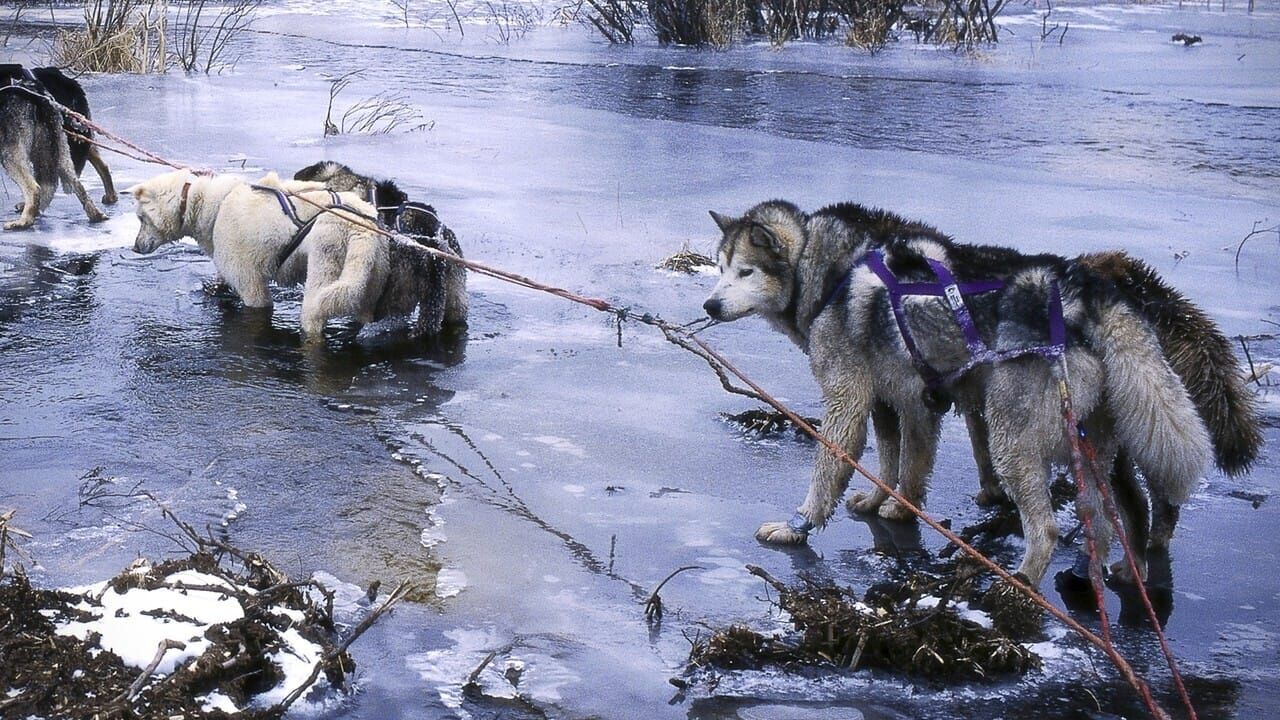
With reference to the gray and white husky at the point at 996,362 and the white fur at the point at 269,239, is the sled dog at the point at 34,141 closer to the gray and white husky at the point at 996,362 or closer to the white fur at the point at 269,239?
the white fur at the point at 269,239

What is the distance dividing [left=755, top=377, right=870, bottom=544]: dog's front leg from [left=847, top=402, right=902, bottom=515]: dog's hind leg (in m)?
0.27

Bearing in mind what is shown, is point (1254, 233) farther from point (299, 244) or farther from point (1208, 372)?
point (299, 244)

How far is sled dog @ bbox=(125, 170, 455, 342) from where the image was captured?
678 centimetres

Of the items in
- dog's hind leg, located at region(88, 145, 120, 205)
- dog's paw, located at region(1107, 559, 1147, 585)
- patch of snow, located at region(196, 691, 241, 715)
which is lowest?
dog's paw, located at region(1107, 559, 1147, 585)

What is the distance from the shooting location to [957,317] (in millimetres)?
4422

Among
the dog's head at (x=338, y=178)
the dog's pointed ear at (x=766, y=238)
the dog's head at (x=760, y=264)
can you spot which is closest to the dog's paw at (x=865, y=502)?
the dog's head at (x=760, y=264)

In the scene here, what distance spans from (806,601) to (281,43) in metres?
18.8

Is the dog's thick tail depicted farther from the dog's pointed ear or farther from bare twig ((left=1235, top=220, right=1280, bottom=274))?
bare twig ((left=1235, top=220, right=1280, bottom=274))

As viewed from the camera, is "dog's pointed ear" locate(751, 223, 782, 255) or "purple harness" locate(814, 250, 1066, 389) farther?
"dog's pointed ear" locate(751, 223, 782, 255)

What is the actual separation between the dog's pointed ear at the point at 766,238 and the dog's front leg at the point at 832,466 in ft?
1.90

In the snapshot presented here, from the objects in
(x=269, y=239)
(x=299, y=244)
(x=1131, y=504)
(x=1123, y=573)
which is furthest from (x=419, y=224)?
(x=1123, y=573)

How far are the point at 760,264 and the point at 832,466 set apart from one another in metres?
0.87

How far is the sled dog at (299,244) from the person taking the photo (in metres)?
6.78

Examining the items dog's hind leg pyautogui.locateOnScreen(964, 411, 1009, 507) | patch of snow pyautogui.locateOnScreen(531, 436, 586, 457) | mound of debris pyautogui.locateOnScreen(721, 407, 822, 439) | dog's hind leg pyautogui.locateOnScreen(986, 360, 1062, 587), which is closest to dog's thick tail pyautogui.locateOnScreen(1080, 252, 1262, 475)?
dog's hind leg pyautogui.locateOnScreen(986, 360, 1062, 587)
